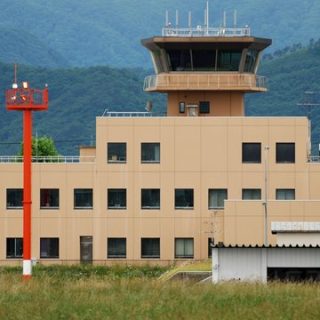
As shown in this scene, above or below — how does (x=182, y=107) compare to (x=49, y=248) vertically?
above

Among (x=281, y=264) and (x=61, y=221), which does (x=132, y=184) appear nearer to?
(x=61, y=221)

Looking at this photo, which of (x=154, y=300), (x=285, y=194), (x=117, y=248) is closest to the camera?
(x=154, y=300)

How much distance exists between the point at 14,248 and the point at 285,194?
13.2 m

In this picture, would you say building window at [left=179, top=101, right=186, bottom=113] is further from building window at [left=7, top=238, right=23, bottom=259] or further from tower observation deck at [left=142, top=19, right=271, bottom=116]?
building window at [left=7, top=238, right=23, bottom=259]

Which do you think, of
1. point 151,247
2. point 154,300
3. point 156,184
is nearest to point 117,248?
point 151,247

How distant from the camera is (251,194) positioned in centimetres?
7344

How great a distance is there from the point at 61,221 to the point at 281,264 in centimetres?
2355

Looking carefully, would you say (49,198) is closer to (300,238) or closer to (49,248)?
(49,248)

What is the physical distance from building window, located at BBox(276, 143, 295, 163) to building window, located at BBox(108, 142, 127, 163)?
7264mm

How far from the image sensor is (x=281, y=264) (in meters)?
51.9

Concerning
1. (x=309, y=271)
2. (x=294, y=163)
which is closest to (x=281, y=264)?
(x=309, y=271)

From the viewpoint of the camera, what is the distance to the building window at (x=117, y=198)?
242ft

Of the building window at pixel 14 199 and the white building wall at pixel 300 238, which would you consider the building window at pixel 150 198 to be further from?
the white building wall at pixel 300 238

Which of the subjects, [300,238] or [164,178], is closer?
[300,238]
